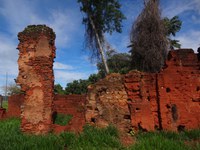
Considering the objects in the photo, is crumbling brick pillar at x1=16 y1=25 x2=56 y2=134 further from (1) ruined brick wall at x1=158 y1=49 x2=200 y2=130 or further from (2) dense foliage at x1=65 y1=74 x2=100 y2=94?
(2) dense foliage at x1=65 y1=74 x2=100 y2=94

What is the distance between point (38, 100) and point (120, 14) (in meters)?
14.8

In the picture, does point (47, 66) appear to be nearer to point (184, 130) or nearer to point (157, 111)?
point (157, 111)

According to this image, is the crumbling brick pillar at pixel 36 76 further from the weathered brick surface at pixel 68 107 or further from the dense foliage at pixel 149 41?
the dense foliage at pixel 149 41

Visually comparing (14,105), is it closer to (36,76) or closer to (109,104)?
(36,76)

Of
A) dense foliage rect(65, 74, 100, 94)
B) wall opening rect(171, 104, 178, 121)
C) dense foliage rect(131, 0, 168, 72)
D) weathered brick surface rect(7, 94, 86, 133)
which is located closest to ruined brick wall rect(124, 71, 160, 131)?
wall opening rect(171, 104, 178, 121)

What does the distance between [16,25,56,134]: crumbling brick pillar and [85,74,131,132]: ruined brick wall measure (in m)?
1.79

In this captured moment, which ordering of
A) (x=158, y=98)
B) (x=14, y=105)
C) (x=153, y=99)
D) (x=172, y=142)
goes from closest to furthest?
(x=172, y=142), (x=158, y=98), (x=153, y=99), (x=14, y=105)

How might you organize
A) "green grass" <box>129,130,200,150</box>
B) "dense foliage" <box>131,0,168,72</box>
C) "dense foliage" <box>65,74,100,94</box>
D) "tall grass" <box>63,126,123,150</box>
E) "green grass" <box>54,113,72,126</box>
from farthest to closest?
"dense foliage" <box>65,74,100,94</box>, "dense foliage" <box>131,0,168,72</box>, "green grass" <box>54,113,72,126</box>, "tall grass" <box>63,126,123,150</box>, "green grass" <box>129,130,200,150</box>

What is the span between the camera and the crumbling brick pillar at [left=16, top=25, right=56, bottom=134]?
33.6 feet

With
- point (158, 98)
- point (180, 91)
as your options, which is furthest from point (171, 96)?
point (158, 98)

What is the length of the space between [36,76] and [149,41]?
8.94 meters

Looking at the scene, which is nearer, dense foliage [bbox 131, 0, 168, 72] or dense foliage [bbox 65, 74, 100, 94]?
Answer: dense foliage [bbox 131, 0, 168, 72]

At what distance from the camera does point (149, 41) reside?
16.6 metres

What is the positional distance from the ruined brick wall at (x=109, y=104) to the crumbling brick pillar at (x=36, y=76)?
1794mm
